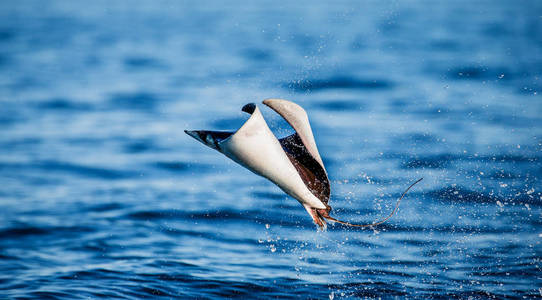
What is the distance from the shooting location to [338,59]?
15.9 m

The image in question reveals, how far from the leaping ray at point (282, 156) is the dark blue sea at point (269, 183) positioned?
122cm

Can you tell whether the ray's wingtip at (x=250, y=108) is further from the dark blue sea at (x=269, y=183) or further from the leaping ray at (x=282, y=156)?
the dark blue sea at (x=269, y=183)

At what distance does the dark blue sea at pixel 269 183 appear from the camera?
17.8ft

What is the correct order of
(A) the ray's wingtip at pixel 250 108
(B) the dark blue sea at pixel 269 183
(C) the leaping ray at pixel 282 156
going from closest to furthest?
(C) the leaping ray at pixel 282 156 → (A) the ray's wingtip at pixel 250 108 → (B) the dark blue sea at pixel 269 183

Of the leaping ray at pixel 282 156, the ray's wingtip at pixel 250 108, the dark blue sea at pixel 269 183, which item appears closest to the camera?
the leaping ray at pixel 282 156

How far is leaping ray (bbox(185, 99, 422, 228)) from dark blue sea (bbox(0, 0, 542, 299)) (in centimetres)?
122

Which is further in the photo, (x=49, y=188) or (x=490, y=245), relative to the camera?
(x=49, y=188)

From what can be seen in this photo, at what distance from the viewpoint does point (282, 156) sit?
12.9 ft

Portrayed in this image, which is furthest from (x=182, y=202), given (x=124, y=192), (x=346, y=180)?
(x=346, y=180)

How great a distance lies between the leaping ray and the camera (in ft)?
12.6

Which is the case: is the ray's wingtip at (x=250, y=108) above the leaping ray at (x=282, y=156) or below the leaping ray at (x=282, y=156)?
above

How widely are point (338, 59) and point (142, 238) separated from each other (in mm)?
10387

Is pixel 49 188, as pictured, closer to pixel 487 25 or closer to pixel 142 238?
pixel 142 238

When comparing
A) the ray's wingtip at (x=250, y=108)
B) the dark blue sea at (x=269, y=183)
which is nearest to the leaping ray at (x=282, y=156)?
the ray's wingtip at (x=250, y=108)
